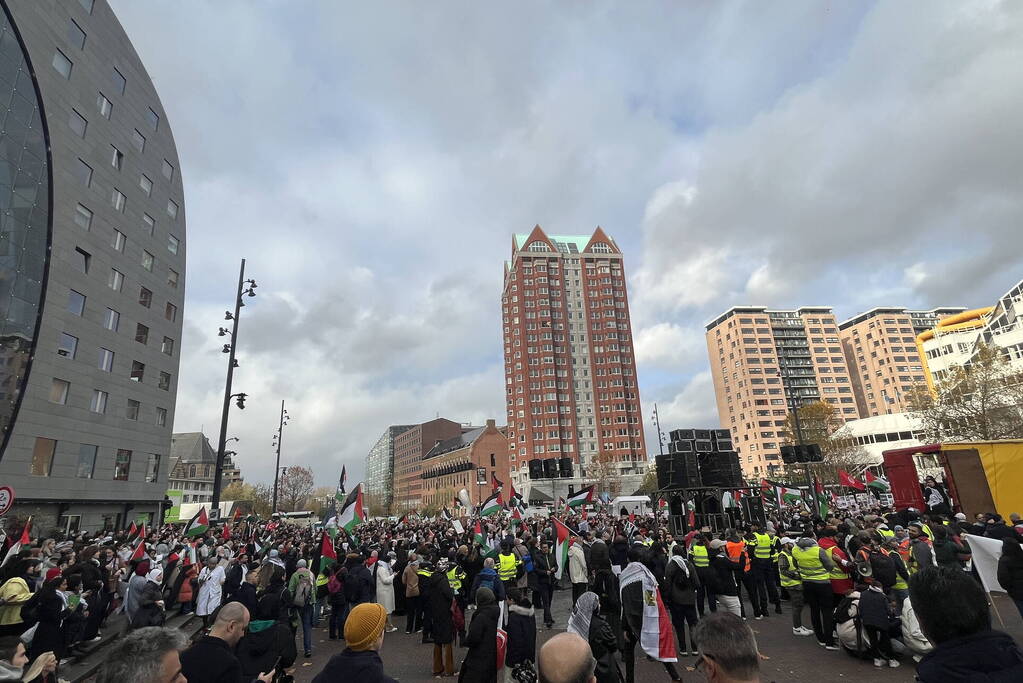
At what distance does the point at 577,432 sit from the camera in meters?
103

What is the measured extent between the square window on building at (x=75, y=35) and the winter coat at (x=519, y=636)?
39273mm

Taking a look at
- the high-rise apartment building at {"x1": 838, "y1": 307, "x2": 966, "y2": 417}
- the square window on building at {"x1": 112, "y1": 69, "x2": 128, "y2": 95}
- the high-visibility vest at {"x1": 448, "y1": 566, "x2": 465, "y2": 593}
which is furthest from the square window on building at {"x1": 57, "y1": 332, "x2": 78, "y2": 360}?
the high-rise apartment building at {"x1": 838, "y1": 307, "x2": 966, "y2": 417}

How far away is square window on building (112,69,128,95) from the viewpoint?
1280 inches

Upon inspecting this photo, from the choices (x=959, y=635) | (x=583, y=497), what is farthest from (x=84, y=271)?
(x=959, y=635)

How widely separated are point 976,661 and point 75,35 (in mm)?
42982

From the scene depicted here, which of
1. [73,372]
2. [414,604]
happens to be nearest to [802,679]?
[414,604]

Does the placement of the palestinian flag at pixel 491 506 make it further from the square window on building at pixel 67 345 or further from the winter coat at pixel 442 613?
the square window on building at pixel 67 345

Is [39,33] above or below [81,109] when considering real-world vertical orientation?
above

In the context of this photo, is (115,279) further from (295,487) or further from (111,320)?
(295,487)

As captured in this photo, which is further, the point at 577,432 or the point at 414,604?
the point at 577,432

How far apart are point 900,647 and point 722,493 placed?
17.2 m

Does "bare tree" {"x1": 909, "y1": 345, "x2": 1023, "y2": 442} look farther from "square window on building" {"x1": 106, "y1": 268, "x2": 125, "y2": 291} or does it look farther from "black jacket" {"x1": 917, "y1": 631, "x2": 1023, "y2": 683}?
"square window on building" {"x1": 106, "y1": 268, "x2": 125, "y2": 291}

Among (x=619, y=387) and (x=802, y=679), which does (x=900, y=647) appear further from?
(x=619, y=387)

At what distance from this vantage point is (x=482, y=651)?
6523 millimetres
